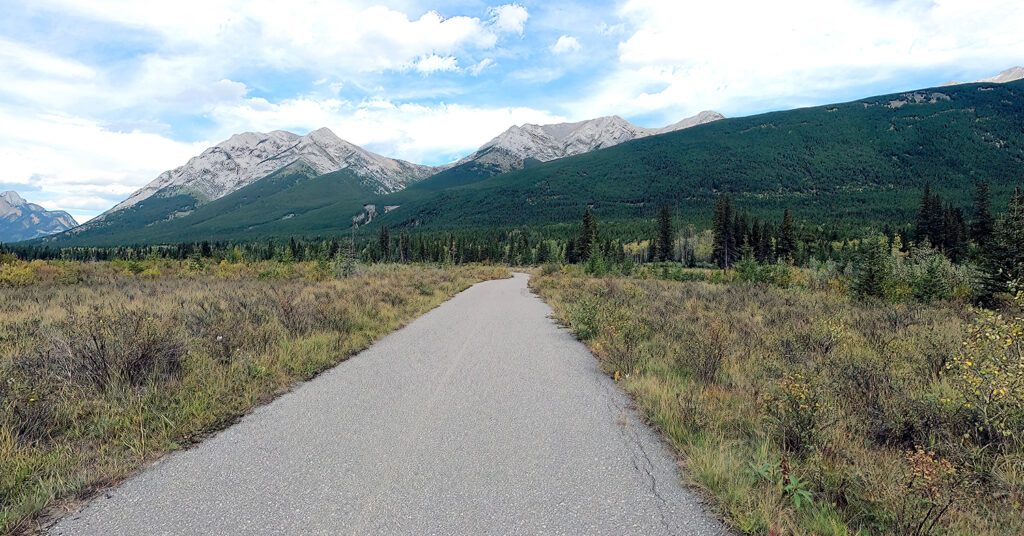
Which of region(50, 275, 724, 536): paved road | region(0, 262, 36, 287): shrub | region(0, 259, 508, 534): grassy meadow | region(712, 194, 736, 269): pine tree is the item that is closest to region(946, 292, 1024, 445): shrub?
region(50, 275, 724, 536): paved road

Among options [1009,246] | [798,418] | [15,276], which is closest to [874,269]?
[1009,246]

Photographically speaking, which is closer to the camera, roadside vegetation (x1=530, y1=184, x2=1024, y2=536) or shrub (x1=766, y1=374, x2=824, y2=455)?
roadside vegetation (x1=530, y1=184, x2=1024, y2=536)

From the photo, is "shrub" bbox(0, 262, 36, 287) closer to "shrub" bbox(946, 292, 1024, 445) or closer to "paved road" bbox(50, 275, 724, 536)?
"paved road" bbox(50, 275, 724, 536)

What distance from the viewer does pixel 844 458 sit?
377cm

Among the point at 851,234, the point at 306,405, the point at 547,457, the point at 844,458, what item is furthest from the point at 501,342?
the point at 851,234

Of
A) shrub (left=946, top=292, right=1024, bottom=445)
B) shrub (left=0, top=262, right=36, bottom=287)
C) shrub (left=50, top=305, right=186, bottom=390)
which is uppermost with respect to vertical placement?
shrub (left=0, top=262, right=36, bottom=287)

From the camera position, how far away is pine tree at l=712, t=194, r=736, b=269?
6550 cm

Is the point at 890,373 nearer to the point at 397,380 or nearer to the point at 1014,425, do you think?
the point at 1014,425

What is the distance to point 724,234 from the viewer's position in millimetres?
66188

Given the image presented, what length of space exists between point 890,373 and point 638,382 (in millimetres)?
3684

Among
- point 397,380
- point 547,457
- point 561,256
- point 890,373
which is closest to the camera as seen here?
point 547,457

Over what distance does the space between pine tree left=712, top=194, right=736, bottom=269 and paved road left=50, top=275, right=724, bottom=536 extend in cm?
6811

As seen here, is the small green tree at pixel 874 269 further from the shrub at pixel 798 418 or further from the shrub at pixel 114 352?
the shrub at pixel 114 352

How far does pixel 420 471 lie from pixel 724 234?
237 ft
